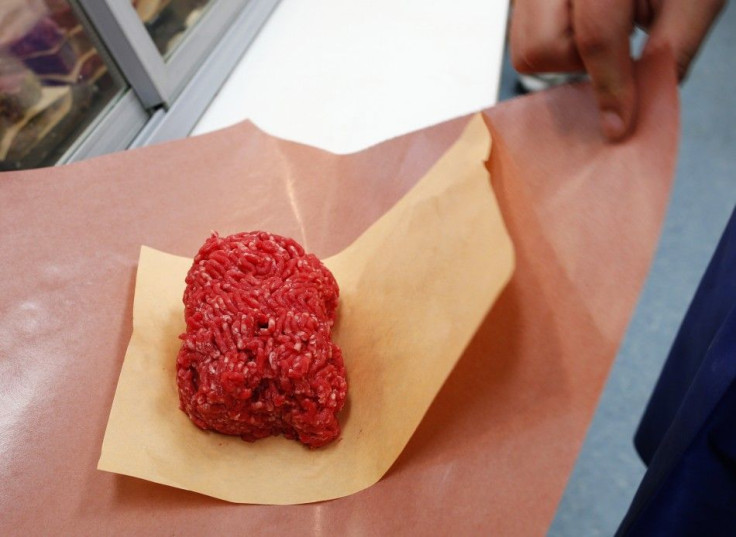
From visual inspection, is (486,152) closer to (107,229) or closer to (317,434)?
(317,434)

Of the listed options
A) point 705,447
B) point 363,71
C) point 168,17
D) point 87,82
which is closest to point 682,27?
point 705,447

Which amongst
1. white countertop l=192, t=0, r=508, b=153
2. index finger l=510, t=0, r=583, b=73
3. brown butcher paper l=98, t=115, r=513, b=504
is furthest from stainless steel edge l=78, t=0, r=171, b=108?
index finger l=510, t=0, r=583, b=73

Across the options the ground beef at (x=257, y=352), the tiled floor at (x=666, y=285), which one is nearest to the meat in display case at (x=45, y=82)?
the ground beef at (x=257, y=352)

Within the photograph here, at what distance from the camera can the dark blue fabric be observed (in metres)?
0.70

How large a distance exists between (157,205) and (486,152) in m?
0.53

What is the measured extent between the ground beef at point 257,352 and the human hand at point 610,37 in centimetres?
42

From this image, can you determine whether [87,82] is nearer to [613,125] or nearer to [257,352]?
[257,352]

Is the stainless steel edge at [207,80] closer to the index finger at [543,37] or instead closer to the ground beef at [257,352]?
the ground beef at [257,352]

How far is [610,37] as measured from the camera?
646 millimetres

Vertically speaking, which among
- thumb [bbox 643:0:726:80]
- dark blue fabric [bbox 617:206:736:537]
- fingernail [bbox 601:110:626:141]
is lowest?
dark blue fabric [bbox 617:206:736:537]

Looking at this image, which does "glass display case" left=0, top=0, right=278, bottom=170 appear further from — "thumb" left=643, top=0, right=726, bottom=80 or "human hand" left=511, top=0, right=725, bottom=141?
"thumb" left=643, top=0, right=726, bottom=80

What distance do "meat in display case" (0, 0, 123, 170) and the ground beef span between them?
0.52 m

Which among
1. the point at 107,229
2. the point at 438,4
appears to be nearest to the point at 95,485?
the point at 107,229

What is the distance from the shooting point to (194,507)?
728 millimetres
